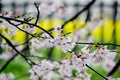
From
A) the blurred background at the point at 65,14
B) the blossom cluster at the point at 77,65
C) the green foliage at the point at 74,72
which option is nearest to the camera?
the blossom cluster at the point at 77,65

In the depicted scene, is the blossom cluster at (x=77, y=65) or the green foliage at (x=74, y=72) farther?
the green foliage at (x=74, y=72)

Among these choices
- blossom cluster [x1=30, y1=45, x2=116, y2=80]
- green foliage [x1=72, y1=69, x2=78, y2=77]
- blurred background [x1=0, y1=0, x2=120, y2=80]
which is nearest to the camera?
blossom cluster [x1=30, y1=45, x2=116, y2=80]

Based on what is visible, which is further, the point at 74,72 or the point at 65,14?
the point at 65,14

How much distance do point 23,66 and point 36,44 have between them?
358 cm

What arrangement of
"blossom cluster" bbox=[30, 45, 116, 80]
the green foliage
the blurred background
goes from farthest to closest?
1. the blurred background
2. the green foliage
3. "blossom cluster" bbox=[30, 45, 116, 80]

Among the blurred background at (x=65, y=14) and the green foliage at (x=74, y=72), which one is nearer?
the green foliage at (x=74, y=72)

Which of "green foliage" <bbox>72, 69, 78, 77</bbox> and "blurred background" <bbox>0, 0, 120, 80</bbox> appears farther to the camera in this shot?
"blurred background" <bbox>0, 0, 120, 80</bbox>

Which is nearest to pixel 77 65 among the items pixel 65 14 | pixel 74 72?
pixel 74 72

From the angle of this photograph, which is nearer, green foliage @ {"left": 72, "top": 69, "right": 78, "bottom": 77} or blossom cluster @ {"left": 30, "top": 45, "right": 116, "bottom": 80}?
blossom cluster @ {"left": 30, "top": 45, "right": 116, "bottom": 80}

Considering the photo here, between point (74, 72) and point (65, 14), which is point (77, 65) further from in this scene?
point (65, 14)

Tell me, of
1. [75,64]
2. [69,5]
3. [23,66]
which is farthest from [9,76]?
[69,5]

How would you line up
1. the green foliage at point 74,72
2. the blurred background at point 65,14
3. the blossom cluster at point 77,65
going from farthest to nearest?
the blurred background at point 65,14 → the green foliage at point 74,72 → the blossom cluster at point 77,65

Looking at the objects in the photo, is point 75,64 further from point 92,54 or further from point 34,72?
point 34,72

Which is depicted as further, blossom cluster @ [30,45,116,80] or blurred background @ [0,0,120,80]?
blurred background @ [0,0,120,80]
